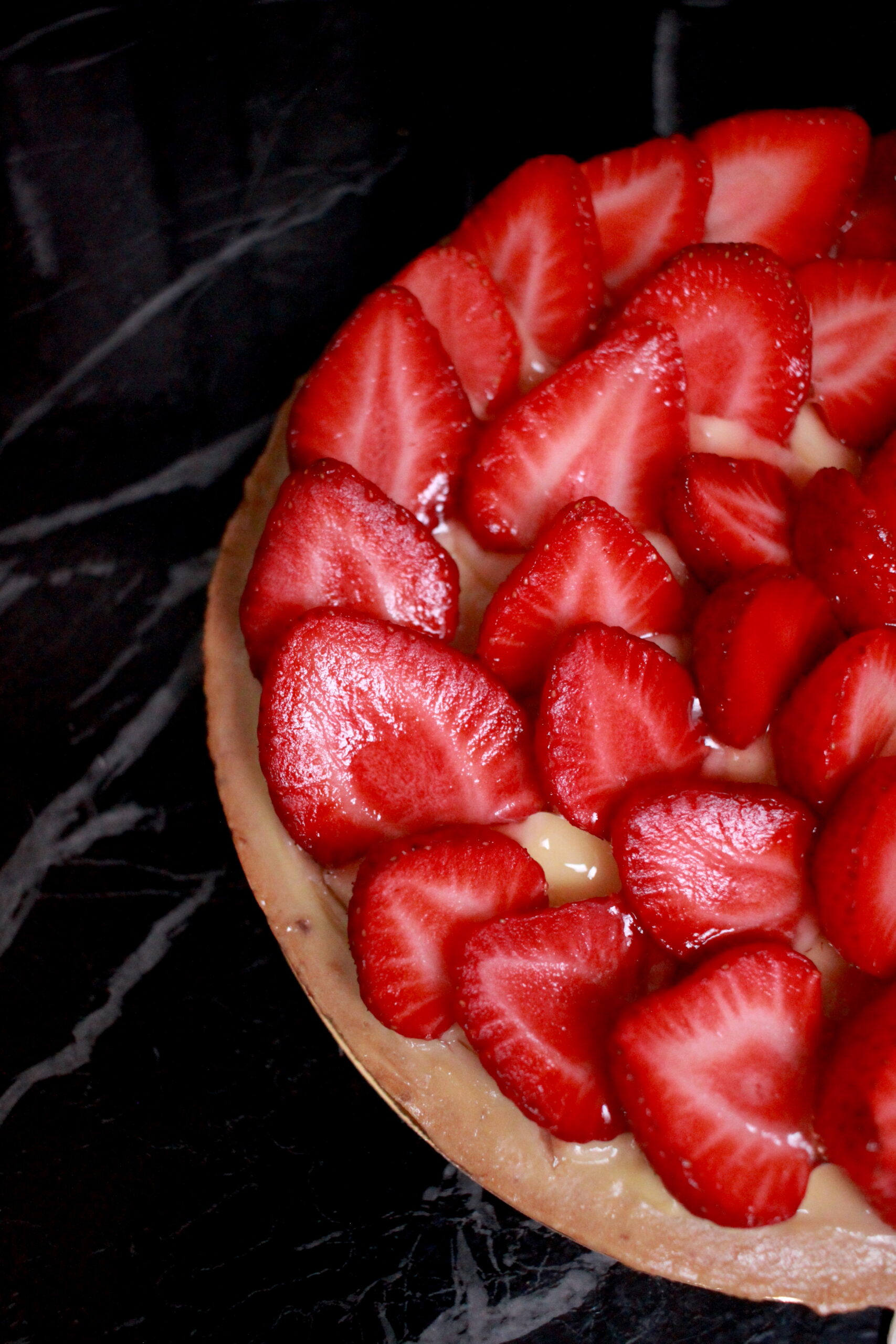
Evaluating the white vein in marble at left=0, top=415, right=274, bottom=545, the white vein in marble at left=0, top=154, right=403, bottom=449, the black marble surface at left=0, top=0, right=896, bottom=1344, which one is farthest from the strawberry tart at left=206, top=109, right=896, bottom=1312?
the white vein in marble at left=0, top=154, right=403, bottom=449

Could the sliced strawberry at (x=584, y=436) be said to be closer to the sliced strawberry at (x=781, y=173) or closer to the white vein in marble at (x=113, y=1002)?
the sliced strawberry at (x=781, y=173)

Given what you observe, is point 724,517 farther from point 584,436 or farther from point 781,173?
point 781,173

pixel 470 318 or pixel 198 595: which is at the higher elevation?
pixel 470 318

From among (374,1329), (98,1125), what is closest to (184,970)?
(98,1125)

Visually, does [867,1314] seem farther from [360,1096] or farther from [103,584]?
[103,584]

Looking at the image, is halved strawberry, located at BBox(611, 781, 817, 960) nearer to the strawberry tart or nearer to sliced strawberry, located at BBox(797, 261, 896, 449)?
the strawberry tart

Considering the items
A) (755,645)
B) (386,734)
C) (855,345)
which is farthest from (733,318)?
(386,734)
